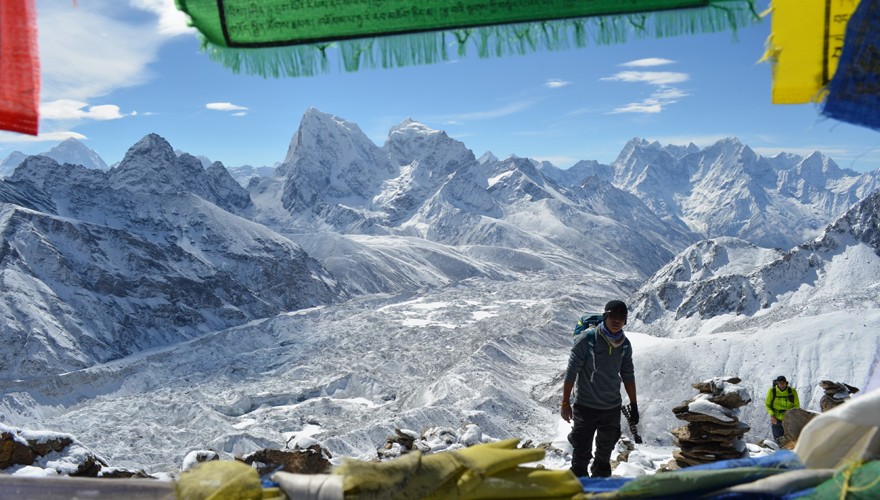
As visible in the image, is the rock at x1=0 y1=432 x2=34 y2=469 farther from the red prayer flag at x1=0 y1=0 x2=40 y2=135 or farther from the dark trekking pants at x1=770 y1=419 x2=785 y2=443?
the dark trekking pants at x1=770 y1=419 x2=785 y2=443

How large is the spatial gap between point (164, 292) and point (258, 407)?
60.2m

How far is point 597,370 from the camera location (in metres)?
5.68

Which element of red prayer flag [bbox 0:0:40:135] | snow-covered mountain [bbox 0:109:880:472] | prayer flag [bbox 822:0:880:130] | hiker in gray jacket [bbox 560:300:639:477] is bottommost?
snow-covered mountain [bbox 0:109:880:472]

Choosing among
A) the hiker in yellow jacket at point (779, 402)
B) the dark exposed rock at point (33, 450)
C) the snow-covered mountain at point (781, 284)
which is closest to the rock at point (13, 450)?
the dark exposed rock at point (33, 450)

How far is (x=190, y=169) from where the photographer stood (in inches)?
6836

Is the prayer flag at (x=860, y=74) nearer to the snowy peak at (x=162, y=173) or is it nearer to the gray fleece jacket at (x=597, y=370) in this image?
the gray fleece jacket at (x=597, y=370)

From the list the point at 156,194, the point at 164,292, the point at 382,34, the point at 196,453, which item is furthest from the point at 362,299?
the point at 382,34

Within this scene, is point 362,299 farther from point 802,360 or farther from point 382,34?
point 382,34

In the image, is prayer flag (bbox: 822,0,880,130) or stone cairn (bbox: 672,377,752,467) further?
stone cairn (bbox: 672,377,752,467)

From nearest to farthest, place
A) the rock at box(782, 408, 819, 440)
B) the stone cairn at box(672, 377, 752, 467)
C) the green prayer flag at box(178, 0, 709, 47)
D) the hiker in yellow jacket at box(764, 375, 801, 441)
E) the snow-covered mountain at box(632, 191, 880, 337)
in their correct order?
1. the green prayer flag at box(178, 0, 709, 47)
2. the stone cairn at box(672, 377, 752, 467)
3. the rock at box(782, 408, 819, 440)
4. the hiker in yellow jacket at box(764, 375, 801, 441)
5. the snow-covered mountain at box(632, 191, 880, 337)

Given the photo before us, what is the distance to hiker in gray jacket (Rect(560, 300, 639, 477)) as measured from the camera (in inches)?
224

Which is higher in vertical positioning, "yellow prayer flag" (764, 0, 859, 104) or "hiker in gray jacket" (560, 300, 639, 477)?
"yellow prayer flag" (764, 0, 859, 104)

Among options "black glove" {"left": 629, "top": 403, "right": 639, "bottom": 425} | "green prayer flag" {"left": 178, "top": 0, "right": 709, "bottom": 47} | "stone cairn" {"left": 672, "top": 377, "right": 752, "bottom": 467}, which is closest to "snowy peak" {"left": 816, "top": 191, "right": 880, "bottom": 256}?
"stone cairn" {"left": 672, "top": 377, "right": 752, "bottom": 467}

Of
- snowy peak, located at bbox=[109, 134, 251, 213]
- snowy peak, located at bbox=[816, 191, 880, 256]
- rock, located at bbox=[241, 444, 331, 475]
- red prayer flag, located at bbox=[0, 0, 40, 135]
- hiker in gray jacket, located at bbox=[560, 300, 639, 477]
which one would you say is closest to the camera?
red prayer flag, located at bbox=[0, 0, 40, 135]
